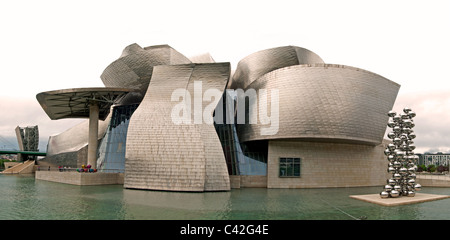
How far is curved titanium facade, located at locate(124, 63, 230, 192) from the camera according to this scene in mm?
20406

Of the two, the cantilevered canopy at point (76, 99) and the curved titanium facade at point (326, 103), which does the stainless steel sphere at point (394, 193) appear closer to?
the curved titanium facade at point (326, 103)

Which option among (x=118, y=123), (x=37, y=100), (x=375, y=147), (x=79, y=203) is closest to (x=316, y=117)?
(x=375, y=147)

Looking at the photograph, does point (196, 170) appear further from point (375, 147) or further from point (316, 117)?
point (375, 147)

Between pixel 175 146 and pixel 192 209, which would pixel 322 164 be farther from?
pixel 192 209

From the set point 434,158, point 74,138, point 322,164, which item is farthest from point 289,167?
point 434,158

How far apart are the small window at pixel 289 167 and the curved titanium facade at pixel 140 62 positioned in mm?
12558

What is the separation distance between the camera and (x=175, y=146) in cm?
2117

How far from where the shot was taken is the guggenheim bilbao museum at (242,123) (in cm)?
2123

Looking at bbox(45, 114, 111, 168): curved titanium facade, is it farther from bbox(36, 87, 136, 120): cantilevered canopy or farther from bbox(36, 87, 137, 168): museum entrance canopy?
bbox(36, 87, 137, 168): museum entrance canopy

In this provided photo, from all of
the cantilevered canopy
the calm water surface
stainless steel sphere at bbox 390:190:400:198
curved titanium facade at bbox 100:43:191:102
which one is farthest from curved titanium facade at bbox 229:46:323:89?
the calm water surface

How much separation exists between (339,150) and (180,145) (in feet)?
45.6

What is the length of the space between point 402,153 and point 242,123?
1324 cm

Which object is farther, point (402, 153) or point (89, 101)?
point (89, 101)

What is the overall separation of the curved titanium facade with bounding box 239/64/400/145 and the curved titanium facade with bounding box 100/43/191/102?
31.2ft
